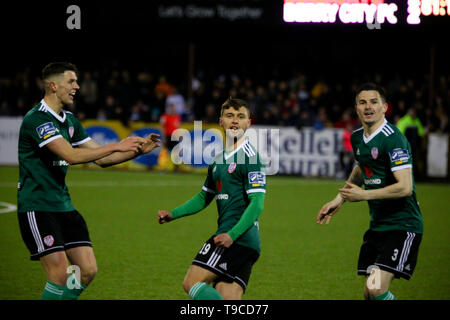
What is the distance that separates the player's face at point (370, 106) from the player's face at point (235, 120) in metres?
0.95

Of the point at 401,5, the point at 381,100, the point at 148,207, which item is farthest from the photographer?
the point at 401,5

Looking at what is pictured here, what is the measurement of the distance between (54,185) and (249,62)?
21.9 m

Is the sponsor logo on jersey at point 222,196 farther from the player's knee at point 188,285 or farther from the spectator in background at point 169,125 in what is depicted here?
the spectator in background at point 169,125

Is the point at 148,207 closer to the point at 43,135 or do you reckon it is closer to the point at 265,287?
the point at 265,287

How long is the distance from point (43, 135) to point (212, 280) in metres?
1.68

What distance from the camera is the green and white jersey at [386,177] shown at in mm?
5762

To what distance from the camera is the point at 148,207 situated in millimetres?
14516

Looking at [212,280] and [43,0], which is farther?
[43,0]

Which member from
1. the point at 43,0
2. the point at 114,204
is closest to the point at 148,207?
the point at 114,204

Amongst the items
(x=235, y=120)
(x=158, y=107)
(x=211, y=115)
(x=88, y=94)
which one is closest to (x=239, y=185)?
(x=235, y=120)

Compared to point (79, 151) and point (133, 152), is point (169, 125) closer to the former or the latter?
point (133, 152)

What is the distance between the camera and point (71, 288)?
578cm

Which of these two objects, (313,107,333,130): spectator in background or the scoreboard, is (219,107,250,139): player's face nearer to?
the scoreboard

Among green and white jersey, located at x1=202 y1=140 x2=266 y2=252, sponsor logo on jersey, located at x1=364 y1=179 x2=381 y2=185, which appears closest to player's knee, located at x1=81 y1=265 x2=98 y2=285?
green and white jersey, located at x1=202 y1=140 x2=266 y2=252
